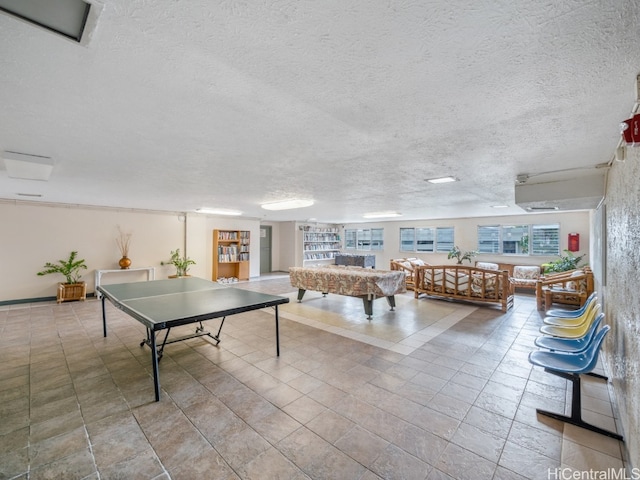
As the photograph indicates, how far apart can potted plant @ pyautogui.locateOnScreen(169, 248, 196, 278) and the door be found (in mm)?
3429

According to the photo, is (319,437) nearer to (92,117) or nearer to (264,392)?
(264,392)

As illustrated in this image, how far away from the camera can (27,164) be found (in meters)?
2.67

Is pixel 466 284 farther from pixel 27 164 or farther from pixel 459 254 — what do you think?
pixel 27 164

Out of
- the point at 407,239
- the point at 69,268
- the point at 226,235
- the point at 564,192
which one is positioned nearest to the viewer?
the point at 564,192

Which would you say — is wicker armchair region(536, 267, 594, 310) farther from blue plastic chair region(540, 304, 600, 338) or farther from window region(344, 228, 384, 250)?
window region(344, 228, 384, 250)

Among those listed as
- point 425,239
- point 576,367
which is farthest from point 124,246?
point 425,239

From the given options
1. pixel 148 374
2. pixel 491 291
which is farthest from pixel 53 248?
pixel 491 291

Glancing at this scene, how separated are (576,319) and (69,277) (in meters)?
9.05

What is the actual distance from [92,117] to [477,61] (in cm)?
228

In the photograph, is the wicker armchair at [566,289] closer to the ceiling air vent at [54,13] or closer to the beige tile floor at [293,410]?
the beige tile floor at [293,410]

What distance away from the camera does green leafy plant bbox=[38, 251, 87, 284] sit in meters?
6.05

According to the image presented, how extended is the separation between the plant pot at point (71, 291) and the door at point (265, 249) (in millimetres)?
5663

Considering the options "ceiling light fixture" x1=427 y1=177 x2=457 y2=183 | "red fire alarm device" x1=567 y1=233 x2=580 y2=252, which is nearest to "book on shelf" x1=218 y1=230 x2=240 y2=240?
"ceiling light fixture" x1=427 y1=177 x2=457 y2=183

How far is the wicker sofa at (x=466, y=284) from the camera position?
554 cm
